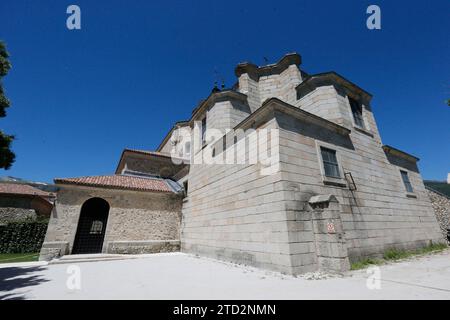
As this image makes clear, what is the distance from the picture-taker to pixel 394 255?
7453 millimetres

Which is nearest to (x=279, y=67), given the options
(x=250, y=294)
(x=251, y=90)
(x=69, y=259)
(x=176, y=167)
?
(x=251, y=90)

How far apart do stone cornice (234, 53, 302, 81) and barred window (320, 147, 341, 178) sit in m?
7.50

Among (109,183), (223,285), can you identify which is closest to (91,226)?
(109,183)

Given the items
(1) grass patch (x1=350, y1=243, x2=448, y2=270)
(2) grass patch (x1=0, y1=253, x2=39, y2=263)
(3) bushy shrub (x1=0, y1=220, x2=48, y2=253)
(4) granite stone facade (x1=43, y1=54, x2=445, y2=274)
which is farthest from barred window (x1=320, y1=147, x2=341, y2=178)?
(3) bushy shrub (x1=0, y1=220, x2=48, y2=253)

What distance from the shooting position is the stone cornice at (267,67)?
12.2m

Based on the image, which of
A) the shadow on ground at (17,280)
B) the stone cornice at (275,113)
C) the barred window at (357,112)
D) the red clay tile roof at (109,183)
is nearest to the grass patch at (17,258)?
the shadow on ground at (17,280)

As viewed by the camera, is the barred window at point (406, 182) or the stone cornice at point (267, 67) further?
the stone cornice at point (267, 67)

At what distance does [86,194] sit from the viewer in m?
10.3

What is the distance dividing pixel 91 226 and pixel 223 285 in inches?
373

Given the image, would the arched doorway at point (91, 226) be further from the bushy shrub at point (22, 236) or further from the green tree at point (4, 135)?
the bushy shrub at point (22, 236)

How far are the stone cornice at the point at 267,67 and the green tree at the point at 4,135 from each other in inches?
418

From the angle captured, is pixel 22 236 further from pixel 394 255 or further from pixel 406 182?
pixel 406 182

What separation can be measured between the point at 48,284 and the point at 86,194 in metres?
6.27

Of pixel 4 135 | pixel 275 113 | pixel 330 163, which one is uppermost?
pixel 275 113
